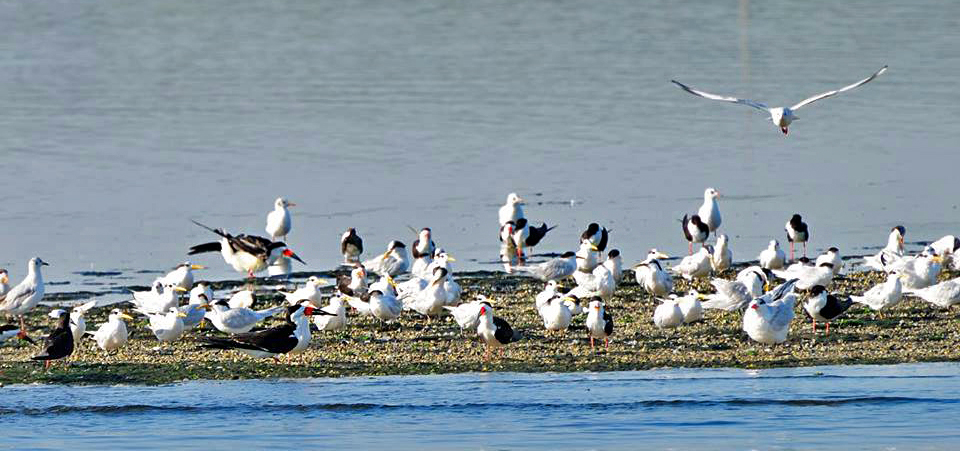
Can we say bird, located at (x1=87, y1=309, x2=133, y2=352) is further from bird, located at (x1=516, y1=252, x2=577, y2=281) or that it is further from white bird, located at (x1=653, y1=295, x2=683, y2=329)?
bird, located at (x1=516, y1=252, x2=577, y2=281)

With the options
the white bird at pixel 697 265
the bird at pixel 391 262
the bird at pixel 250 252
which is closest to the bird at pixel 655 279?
the white bird at pixel 697 265

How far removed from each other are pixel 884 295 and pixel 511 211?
22.0 feet

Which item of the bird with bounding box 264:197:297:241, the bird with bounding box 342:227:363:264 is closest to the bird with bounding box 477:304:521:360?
the bird with bounding box 342:227:363:264

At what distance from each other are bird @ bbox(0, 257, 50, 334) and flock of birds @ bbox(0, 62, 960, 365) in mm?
10

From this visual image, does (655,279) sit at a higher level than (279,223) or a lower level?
lower

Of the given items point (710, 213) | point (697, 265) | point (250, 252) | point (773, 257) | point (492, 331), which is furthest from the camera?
point (710, 213)

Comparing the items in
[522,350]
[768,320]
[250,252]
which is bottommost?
[522,350]

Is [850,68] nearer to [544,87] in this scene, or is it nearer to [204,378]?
[544,87]

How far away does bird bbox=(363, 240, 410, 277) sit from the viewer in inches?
786

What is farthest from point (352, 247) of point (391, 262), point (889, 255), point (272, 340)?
point (889, 255)

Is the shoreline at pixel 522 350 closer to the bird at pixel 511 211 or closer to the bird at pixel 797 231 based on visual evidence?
the bird at pixel 797 231

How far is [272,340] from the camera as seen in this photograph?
14.8 m

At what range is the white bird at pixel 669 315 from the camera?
15898 mm

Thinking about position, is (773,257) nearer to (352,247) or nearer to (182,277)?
(352,247)
